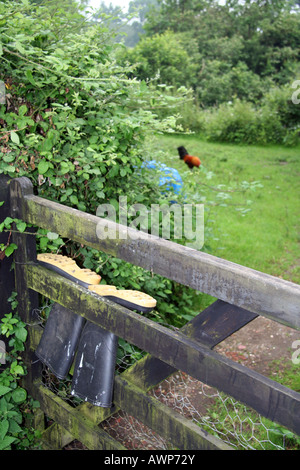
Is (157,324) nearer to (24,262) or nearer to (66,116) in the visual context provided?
(24,262)

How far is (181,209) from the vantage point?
4375 mm

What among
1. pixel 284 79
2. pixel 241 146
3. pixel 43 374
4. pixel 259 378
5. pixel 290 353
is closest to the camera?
pixel 259 378

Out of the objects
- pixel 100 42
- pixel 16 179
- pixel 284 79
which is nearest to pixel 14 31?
pixel 100 42

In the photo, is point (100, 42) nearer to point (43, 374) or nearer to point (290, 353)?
point (43, 374)

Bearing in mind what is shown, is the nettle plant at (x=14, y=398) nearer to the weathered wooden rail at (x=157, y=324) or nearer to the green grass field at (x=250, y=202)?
the weathered wooden rail at (x=157, y=324)

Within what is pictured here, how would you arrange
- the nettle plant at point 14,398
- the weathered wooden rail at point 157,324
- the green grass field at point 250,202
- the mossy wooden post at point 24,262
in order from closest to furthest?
1. the weathered wooden rail at point 157,324
2. the mossy wooden post at point 24,262
3. the nettle plant at point 14,398
4. the green grass field at point 250,202

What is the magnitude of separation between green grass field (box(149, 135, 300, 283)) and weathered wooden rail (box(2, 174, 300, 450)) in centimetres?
184

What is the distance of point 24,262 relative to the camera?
2430 millimetres

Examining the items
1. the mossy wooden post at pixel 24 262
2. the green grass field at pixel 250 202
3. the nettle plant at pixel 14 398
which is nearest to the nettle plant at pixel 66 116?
the mossy wooden post at pixel 24 262

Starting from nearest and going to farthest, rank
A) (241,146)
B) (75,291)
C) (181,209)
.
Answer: (75,291), (181,209), (241,146)

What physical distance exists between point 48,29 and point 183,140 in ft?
41.4

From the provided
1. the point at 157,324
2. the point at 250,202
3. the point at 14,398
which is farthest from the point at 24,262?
the point at 250,202

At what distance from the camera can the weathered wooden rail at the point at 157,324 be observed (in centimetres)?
144

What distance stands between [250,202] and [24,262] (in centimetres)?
284
